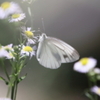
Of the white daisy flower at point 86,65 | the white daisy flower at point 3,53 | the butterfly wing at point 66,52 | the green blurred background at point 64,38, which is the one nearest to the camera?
the white daisy flower at point 86,65

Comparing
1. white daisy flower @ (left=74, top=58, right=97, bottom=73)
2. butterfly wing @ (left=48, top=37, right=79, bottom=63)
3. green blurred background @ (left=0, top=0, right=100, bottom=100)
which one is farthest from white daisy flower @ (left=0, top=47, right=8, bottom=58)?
green blurred background @ (left=0, top=0, right=100, bottom=100)

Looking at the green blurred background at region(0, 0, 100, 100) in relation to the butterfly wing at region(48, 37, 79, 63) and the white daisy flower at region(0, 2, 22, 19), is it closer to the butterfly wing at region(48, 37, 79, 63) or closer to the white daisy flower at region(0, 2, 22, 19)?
the butterfly wing at region(48, 37, 79, 63)

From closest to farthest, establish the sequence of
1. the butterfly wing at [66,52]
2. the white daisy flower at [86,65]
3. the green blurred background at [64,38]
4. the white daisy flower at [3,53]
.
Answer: the white daisy flower at [86,65]
the white daisy flower at [3,53]
the butterfly wing at [66,52]
the green blurred background at [64,38]

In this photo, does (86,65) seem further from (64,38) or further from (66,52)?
(64,38)

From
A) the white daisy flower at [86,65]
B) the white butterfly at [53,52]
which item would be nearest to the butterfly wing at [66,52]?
the white butterfly at [53,52]

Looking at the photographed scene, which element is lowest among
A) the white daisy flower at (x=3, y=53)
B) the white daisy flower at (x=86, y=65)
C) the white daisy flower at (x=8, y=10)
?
the white daisy flower at (x=86, y=65)

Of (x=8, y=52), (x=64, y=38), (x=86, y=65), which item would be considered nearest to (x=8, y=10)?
(x=8, y=52)

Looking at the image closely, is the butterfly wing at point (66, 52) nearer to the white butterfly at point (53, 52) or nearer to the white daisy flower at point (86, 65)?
the white butterfly at point (53, 52)
